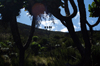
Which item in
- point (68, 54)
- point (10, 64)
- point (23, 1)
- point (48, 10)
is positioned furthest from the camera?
point (68, 54)

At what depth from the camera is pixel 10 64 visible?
4984mm

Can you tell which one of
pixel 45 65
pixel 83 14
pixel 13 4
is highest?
pixel 13 4

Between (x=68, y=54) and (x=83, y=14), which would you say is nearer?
(x=83, y=14)

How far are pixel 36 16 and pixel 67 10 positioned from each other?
1.31 metres

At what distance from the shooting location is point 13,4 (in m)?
3.61

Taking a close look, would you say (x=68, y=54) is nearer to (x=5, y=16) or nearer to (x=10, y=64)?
(x=10, y=64)

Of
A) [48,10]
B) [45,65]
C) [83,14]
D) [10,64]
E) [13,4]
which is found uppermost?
[13,4]

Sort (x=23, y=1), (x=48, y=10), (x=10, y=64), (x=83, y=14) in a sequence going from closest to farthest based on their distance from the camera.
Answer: (x=83, y=14) → (x=48, y=10) → (x=23, y=1) → (x=10, y=64)

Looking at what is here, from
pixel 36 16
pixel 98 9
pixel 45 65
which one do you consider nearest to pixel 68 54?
pixel 45 65

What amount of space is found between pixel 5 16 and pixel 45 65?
3.53 metres

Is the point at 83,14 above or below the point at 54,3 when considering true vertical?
below

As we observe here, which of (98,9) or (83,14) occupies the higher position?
(98,9)

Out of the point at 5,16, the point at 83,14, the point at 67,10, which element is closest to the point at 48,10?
the point at 67,10

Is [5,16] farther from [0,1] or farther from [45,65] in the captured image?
[45,65]
